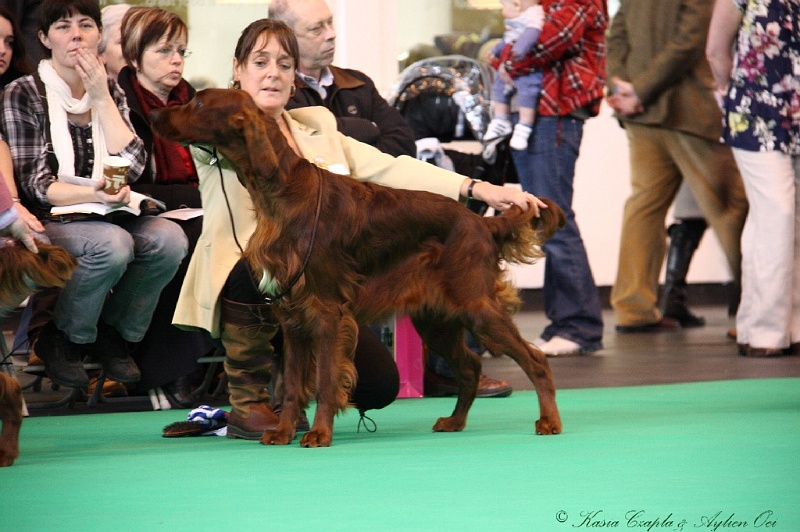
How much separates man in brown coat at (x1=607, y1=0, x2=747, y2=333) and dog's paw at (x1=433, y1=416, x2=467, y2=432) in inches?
151

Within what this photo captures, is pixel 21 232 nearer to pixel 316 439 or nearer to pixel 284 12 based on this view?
pixel 316 439

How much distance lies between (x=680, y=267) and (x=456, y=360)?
471 centimetres

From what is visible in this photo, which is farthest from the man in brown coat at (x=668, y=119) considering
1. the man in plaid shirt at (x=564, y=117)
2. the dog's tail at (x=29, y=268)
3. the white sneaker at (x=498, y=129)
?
the dog's tail at (x=29, y=268)

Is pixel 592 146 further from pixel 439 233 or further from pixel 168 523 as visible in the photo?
pixel 168 523

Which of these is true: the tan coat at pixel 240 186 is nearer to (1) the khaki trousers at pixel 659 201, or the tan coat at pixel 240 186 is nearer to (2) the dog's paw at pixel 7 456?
(2) the dog's paw at pixel 7 456

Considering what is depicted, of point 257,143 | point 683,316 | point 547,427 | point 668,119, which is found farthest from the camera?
point 683,316

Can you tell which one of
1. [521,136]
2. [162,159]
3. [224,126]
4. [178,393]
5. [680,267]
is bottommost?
[680,267]

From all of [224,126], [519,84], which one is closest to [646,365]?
[519,84]

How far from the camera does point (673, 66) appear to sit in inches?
279

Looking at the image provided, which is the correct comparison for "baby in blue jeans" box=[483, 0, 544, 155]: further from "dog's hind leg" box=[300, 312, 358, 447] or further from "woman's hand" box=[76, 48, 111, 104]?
"dog's hind leg" box=[300, 312, 358, 447]

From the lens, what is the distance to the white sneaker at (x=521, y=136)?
19.5 feet

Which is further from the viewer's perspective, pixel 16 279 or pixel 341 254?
pixel 341 254

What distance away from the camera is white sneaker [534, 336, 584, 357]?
6.20 meters

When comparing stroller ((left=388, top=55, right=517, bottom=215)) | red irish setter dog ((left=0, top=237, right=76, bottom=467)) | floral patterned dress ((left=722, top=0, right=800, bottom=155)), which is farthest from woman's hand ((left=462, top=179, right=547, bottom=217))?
floral patterned dress ((left=722, top=0, right=800, bottom=155))
